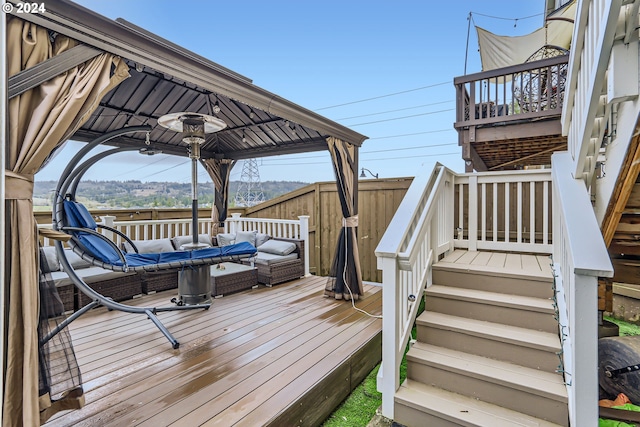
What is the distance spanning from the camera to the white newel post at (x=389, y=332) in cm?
206

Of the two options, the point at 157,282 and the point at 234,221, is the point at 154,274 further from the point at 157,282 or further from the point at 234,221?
the point at 234,221

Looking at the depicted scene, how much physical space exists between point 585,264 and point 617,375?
6.64 ft

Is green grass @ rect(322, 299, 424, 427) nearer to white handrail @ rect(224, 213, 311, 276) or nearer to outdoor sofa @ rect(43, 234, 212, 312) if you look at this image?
outdoor sofa @ rect(43, 234, 212, 312)

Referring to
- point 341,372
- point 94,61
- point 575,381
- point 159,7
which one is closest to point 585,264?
point 575,381

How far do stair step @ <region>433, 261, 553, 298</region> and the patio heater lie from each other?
2496 millimetres

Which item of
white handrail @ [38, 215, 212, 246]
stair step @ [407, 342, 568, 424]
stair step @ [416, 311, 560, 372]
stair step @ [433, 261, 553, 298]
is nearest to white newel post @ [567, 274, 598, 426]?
stair step @ [407, 342, 568, 424]

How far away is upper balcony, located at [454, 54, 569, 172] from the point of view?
4.45 m

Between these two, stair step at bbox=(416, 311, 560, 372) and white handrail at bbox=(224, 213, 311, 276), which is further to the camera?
white handrail at bbox=(224, 213, 311, 276)

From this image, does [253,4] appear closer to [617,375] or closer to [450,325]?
[450,325]

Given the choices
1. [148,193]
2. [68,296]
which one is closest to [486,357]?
[68,296]

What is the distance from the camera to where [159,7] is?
21.4ft

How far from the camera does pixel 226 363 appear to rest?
91.4 inches

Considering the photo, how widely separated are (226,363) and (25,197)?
5.39 ft

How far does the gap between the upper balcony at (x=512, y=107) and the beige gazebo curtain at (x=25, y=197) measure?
506 centimetres
